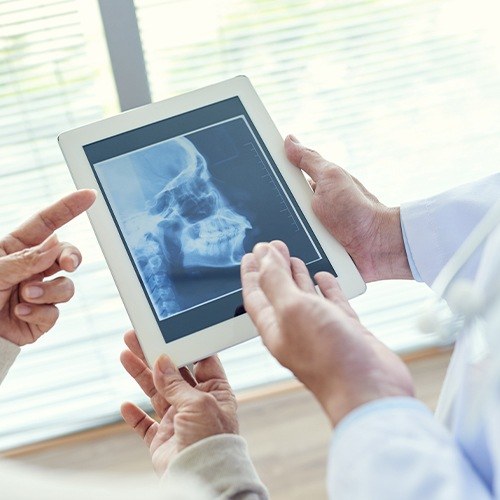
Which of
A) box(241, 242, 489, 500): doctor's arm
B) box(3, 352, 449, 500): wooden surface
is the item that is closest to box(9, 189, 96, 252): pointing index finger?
box(241, 242, 489, 500): doctor's arm

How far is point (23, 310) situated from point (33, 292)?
0.12ft

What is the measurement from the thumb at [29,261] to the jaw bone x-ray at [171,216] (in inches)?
4.0

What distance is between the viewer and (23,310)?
1.05 metres

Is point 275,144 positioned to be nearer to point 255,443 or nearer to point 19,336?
point 19,336

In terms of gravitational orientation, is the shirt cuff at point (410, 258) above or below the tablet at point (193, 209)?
below

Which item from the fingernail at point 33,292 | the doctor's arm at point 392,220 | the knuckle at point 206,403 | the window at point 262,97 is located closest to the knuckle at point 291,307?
the knuckle at point 206,403

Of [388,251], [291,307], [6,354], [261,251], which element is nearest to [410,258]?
[388,251]

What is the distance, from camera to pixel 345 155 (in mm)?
1911

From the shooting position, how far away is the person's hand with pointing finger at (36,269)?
39.5 inches

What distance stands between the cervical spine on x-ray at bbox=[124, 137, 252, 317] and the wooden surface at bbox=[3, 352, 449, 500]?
2.98ft

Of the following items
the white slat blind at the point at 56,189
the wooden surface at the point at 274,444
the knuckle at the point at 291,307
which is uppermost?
the knuckle at the point at 291,307

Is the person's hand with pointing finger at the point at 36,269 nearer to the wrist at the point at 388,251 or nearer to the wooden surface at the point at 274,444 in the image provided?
the wrist at the point at 388,251

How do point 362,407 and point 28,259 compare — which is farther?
point 28,259

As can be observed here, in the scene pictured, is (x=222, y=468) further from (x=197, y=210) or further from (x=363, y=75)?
(x=363, y=75)
